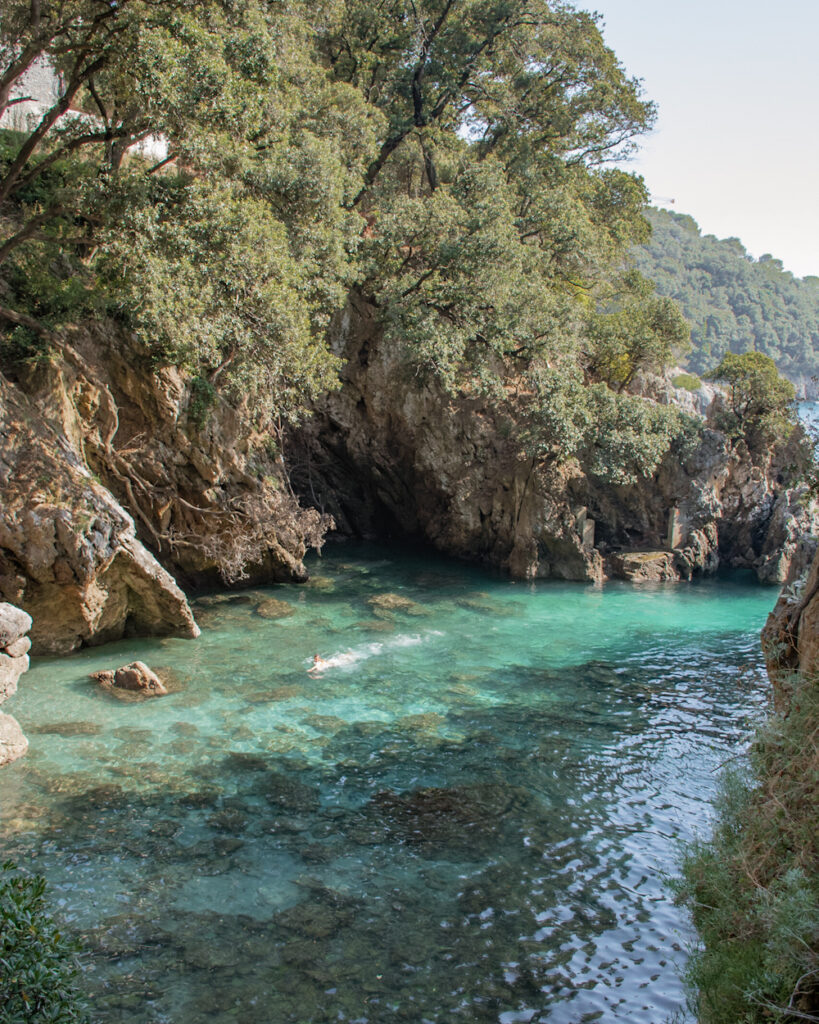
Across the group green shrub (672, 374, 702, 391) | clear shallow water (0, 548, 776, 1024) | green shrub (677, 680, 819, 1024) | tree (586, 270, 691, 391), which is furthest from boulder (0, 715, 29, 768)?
green shrub (672, 374, 702, 391)

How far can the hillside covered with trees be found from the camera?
377ft

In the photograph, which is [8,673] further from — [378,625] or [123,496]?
[378,625]

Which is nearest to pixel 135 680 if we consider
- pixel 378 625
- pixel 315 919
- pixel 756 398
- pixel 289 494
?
pixel 378 625

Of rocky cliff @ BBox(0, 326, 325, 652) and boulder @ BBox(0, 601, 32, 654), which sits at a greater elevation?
rocky cliff @ BBox(0, 326, 325, 652)

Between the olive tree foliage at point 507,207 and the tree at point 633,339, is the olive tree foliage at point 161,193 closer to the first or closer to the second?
the olive tree foliage at point 507,207

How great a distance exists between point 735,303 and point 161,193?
408 feet

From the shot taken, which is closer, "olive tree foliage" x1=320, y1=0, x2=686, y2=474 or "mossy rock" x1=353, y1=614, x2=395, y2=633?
"mossy rock" x1=353, y1=614, x2=395, y2=633

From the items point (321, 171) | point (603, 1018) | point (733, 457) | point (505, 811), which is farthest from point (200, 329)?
point (733, 457)

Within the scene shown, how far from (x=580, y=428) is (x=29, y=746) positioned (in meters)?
21.1

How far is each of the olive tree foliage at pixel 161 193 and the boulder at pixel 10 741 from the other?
27.7 ft

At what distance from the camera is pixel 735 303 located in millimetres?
124562

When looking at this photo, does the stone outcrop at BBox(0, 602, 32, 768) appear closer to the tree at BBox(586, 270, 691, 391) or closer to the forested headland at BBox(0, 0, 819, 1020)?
the forested headland at BBox(0, 0, 819, 1020)

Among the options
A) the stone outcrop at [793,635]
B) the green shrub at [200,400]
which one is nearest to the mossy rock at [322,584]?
the green shrub at [200,400]

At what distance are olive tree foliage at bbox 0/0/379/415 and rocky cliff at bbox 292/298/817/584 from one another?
10257 millimetres
